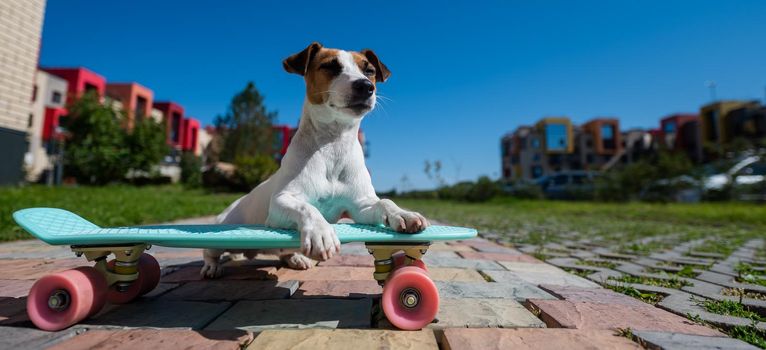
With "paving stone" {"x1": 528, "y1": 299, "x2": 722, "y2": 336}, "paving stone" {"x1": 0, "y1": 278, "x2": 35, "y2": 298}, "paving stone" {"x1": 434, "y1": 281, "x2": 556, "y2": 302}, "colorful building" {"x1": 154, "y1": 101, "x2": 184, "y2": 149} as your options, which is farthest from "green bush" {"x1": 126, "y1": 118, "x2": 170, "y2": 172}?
"paving stone" {"x1": 528, "y1": 299, "x2": 722, "y2": 336}

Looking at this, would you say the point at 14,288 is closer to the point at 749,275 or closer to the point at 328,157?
the point at 328,157

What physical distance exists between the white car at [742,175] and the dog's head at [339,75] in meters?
13.9

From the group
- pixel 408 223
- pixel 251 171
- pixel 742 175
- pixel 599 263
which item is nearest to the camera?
pixel 408 223

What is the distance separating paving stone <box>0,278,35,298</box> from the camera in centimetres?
195

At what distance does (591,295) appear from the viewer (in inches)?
82.7

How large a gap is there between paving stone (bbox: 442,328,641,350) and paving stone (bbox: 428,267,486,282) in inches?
39.2

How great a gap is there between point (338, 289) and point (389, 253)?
2.08 feet

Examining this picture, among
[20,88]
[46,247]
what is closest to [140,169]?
[20,88]

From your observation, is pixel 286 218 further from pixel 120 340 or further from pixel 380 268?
pixel 120 340

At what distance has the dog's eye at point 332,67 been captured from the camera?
2.23 metres

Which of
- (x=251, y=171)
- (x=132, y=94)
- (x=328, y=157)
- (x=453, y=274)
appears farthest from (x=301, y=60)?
(x=132, y=94)

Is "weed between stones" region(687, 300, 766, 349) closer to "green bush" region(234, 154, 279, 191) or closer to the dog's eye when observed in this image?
the dog's eye

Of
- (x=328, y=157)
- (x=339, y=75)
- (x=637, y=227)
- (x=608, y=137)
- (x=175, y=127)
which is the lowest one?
(x=637, y=227)

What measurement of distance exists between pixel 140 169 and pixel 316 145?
22403 millimetres
